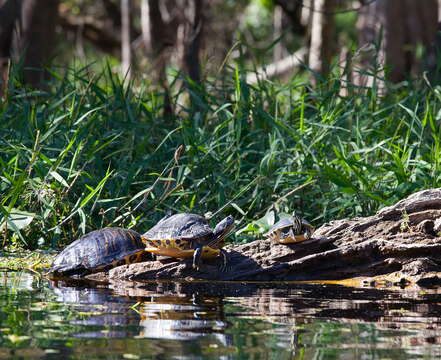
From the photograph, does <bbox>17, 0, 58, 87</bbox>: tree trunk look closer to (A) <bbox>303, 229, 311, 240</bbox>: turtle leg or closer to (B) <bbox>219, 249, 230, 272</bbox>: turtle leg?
(B) <bbox>219, 249, 230, 272</bbox>: turtle leg

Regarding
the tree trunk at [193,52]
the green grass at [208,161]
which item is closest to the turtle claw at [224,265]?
the green grass at [208,161]

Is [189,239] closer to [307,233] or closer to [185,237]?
[185,237]

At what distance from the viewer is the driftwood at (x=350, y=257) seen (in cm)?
429

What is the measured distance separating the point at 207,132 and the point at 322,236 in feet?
7.23

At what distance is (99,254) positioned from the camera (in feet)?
14.7

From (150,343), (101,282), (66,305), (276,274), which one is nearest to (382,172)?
(276,274)

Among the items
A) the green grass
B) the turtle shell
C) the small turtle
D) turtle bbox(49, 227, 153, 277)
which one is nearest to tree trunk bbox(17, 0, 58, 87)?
the green grass

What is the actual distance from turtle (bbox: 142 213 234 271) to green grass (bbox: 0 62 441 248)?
670 mm

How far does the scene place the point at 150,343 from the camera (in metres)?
2.54

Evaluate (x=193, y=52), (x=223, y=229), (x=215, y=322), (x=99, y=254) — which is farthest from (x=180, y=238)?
(x=193, y=52)

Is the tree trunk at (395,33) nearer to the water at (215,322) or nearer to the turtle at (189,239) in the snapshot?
the turtle at (189,239)

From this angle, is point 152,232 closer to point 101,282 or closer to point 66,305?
point 101,282

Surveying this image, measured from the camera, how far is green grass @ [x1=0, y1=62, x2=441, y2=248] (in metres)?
5.42

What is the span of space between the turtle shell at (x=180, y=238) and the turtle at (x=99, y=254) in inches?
6.2
